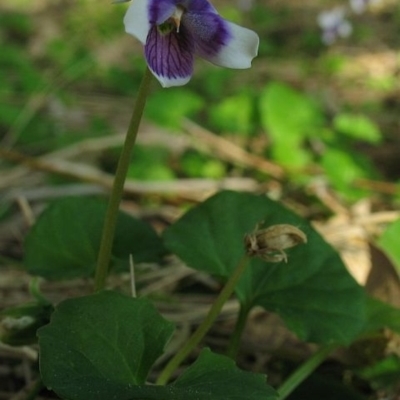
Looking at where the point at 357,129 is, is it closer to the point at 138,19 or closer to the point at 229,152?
the point at 229,152

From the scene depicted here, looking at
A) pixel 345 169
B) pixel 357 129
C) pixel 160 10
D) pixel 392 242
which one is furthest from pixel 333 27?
pixel 160 10

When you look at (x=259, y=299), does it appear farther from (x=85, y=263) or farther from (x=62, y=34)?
(x=62, y=34)

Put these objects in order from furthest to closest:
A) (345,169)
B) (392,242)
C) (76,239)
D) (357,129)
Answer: (357,129)
(345,169)
(392,242)
(76,239)

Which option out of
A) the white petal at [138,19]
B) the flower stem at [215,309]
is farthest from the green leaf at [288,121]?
the white petal at [138,19]

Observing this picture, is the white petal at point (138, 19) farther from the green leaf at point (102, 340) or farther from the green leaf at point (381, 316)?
the green leaf at point (381, 316)

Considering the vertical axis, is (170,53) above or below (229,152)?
above
